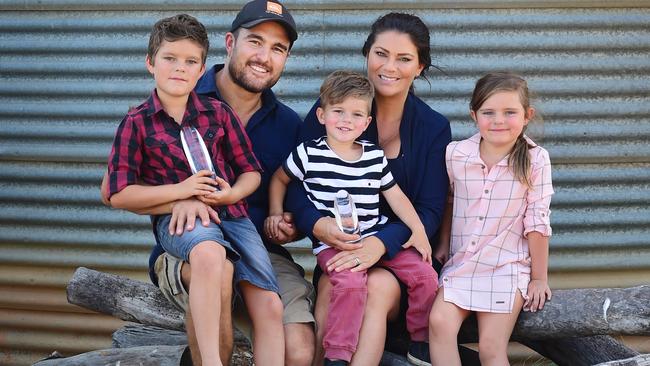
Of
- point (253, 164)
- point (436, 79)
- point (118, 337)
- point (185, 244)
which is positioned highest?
point (436, 79)

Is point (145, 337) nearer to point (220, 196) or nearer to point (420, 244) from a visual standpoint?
point (220, 196)

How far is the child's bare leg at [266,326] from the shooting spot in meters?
3.73

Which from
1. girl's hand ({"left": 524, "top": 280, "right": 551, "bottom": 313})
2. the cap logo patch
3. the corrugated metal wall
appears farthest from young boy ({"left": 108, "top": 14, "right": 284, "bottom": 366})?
the corrugated metal wall

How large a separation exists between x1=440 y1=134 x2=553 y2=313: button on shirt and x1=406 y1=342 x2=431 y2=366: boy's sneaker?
0.76ft

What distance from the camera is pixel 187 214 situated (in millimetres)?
3686

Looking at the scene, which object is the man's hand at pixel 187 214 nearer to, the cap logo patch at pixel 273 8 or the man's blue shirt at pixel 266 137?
the man's blue shirt at pixel 266 137

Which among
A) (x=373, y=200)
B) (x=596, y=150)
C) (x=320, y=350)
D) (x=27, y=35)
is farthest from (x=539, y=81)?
(x=27, y=35)

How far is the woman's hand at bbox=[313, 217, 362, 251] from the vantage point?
12.9 feet

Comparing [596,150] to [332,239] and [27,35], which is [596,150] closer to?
[332,239]

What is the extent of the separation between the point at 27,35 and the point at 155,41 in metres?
2.04

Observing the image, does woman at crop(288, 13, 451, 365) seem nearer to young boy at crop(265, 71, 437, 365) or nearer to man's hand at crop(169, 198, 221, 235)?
young boy at crop(265, 71, 437, 365)

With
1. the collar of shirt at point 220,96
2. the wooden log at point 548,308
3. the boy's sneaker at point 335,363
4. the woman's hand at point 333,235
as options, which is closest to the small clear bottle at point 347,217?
the woman's hand at point 333,235

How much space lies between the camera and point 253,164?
402 cm

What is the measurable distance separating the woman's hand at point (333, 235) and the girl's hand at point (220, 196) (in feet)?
1.23
